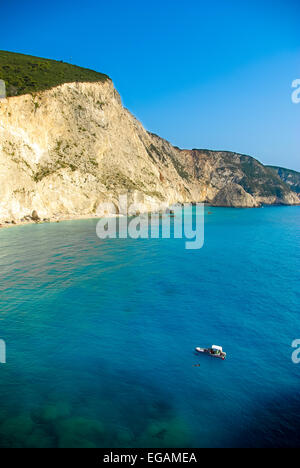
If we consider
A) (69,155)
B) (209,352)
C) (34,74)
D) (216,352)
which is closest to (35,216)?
(69,155)

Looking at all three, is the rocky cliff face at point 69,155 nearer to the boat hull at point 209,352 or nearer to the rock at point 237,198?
the boat hull at point 209,352

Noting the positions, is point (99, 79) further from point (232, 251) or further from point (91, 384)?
point (91, 384)

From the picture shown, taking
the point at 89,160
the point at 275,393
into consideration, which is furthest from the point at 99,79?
the point at 275,393

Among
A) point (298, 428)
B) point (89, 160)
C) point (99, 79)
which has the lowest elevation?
point (298, 428)

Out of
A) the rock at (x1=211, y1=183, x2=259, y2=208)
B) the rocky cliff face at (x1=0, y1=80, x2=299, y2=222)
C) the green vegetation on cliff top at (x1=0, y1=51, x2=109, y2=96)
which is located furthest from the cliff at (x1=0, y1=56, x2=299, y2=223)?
the rock at (x1=211, y1=183, x2=259, y2=208)

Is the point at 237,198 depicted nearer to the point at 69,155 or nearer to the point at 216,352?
the point at 69,155
